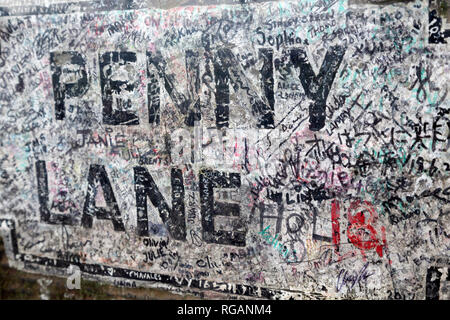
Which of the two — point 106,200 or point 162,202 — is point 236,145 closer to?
point 162,202

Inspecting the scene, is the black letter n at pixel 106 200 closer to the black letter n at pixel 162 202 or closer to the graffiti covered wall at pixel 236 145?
the graffiti covered wall at pixel 236 145

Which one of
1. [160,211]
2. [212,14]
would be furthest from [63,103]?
[212,14]

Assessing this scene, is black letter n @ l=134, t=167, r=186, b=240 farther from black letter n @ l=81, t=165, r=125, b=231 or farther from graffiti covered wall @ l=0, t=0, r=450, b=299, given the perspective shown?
black letter n @ l=81, t=165, r=125, b=231

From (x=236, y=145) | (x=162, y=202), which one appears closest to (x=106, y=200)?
(x=162, y=202)

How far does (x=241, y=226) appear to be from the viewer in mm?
4105

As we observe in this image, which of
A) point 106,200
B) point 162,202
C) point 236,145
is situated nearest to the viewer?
point 236,145

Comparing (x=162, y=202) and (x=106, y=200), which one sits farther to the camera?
(x=106, y=200)

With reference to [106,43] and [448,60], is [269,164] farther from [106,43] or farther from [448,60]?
[106,43]

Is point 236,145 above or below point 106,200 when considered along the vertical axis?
above

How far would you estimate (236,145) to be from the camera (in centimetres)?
401

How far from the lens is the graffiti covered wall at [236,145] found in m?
3.62

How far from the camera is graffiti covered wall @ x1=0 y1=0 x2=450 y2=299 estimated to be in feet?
11.9

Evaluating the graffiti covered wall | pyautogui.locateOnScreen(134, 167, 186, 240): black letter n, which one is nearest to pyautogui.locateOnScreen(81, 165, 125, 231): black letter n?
the graffiti covered wall

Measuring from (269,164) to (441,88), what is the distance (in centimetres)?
167
